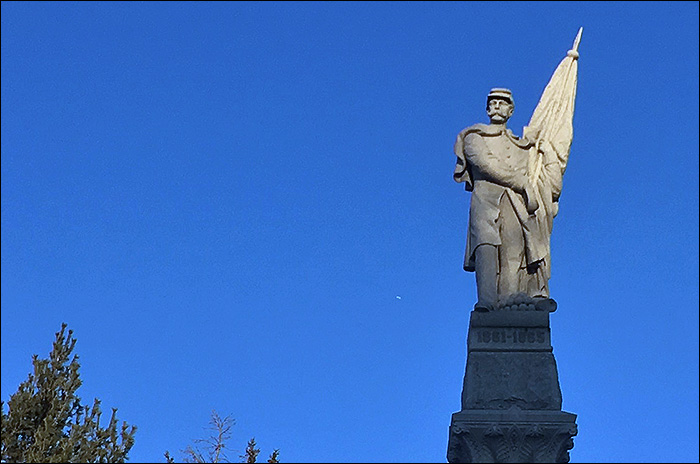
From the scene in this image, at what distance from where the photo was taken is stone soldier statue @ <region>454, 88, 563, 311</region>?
11695 mm

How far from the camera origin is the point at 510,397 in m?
10.7

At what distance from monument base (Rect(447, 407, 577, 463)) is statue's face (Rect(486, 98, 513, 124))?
12.6ft

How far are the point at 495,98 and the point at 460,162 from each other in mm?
949

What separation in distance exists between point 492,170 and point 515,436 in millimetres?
3299

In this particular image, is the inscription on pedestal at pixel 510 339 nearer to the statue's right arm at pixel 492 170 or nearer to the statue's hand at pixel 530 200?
the statue's hand at pixel 530 200

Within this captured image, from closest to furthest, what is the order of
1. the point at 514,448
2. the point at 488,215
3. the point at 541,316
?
the point at 514,448, the point at 541,316, the point at 488,215

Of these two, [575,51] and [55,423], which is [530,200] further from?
[55,423]

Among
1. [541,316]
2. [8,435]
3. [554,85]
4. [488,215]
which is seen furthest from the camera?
[8,435]

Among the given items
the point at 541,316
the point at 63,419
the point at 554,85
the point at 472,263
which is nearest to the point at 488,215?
the point at 472,263

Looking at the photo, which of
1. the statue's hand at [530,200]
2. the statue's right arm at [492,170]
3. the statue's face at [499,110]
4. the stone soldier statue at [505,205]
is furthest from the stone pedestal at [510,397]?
the statue's face at [499,110]

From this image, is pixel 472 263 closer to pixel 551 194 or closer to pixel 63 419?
pixel 551 194

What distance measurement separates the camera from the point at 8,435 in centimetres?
1484

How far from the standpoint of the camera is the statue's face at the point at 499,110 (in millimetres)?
12344

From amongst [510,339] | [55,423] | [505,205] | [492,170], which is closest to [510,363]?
[510,339]
